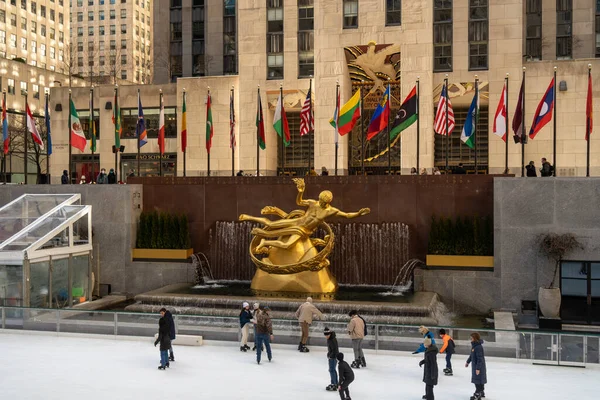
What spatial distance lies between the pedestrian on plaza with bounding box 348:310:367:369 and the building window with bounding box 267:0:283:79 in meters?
26.5

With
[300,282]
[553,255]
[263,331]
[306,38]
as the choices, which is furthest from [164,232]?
[306,38]

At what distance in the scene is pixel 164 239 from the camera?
2609cm

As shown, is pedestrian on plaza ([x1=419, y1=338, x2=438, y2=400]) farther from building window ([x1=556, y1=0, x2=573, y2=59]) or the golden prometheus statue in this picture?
building window ([x1=556, y1=0, x2=573, y2=59])

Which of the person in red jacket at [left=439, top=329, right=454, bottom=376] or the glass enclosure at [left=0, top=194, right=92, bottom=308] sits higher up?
the glass enclosure at [left=0, top=194, right=92, bottom=308]

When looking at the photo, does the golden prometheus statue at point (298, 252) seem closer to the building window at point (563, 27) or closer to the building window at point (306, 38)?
the building window at point (306, 38)

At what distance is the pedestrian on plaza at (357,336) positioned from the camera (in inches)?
583

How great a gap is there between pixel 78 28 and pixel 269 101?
288ft

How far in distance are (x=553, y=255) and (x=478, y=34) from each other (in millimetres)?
18923

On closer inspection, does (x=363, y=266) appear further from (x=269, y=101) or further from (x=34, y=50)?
(x=34, y=50)

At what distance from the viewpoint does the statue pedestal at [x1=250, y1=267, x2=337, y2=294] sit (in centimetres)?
2222

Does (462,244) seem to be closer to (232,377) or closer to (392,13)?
(232,377)

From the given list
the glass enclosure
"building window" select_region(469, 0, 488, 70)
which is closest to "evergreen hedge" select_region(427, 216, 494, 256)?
the glass enclosure

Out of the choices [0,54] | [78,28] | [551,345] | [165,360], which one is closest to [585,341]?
[551,345]

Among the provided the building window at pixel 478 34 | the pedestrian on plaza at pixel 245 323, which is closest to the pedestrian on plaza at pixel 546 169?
the pedestrian on plaza at pixel 245 323
